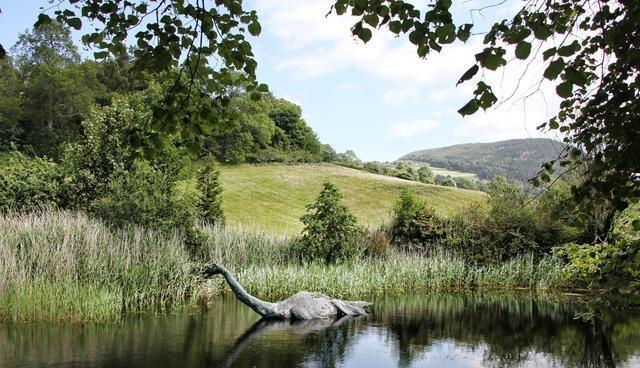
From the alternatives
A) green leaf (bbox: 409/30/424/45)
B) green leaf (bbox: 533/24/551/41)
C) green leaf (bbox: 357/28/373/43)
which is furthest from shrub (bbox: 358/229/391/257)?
green leaf (bbox: 533/24/551/41)

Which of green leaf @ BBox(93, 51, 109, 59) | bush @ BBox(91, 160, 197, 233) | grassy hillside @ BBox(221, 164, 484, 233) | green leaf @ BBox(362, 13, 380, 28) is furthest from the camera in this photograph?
grassy hillside @ BBox(221, 164, 484, 233)

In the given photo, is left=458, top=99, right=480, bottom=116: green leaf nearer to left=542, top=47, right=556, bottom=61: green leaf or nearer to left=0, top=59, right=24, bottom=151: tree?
left=542, top=47, right=556, bottom=61: green leaf

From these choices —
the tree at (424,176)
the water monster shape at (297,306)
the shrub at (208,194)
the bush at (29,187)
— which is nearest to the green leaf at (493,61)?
the water monster shape at (297,306)

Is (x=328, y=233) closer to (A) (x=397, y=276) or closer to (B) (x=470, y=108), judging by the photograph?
(A) (x=397, y=276)

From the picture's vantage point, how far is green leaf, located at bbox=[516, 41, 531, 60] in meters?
2.36

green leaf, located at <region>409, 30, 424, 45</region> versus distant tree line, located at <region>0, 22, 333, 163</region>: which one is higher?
distant tree line, located at <region>0, 22, 333, 163</region>

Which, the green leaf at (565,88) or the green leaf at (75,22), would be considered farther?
the green leaf at (75,22)

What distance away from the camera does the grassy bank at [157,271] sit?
10281mm

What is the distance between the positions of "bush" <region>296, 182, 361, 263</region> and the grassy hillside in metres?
13.4

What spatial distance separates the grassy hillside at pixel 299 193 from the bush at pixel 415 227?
431 inches

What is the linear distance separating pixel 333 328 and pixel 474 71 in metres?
8.79

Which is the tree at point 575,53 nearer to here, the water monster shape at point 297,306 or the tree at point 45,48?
the water monster shape at point 297,306

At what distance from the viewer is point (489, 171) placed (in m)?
80.2

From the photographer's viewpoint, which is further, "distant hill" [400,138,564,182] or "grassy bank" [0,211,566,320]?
"distant hill" [400,138,564,182]
